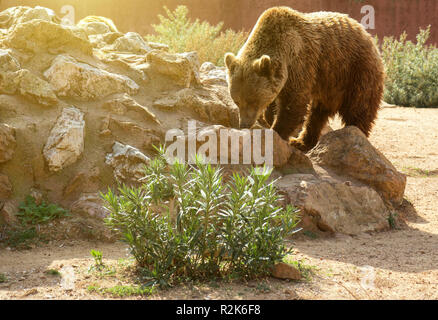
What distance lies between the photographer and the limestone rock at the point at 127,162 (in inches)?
193

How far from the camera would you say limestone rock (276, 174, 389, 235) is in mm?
4940

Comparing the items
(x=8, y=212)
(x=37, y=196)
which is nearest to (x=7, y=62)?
(x=37, y=196)

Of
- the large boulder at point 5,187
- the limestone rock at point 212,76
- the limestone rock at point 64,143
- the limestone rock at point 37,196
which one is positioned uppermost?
the limestone rock at point 212,76

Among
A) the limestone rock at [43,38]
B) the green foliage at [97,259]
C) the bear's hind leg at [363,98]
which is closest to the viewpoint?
the green foliage at [97,259]

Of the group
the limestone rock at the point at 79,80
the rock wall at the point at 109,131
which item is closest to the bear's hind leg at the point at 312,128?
the rock wall at the point at 109,131

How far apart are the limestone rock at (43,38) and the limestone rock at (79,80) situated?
358mm

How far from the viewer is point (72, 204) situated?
4641mm

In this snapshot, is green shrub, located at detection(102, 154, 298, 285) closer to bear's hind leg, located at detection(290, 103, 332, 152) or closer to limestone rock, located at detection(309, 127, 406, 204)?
limestone rock, located at detection(309, 127, 406, 204)

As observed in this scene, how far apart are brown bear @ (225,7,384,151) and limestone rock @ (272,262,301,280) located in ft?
7.92

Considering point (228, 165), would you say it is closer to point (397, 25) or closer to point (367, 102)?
point (367, 102)

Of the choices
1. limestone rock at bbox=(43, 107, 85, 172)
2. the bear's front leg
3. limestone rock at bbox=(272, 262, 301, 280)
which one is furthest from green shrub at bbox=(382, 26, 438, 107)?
limestone rock at bbox=(272, 262, 301, 280)

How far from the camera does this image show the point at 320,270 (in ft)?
12.5

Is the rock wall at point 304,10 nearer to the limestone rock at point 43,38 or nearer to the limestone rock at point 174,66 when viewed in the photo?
the limestone rock at point 174,66
